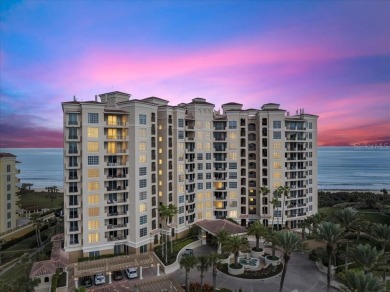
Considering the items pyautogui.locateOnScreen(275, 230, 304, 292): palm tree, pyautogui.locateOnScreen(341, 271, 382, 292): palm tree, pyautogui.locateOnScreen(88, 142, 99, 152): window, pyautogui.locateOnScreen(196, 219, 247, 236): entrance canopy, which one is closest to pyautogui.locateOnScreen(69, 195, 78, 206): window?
pyautogui.locateOnScreen(88, 142, 99, 152): window

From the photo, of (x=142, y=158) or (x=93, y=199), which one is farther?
(x=142, y=158)

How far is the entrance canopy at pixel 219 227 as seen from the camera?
167 feet

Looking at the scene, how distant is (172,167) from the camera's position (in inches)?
2226

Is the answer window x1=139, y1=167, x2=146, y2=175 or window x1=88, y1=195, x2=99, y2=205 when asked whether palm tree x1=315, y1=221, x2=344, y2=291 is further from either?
window x1=88, y1=195, x2=99, y2=205

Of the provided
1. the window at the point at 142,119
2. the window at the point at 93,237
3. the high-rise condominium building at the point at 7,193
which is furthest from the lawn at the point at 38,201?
the window at the point at 142,119

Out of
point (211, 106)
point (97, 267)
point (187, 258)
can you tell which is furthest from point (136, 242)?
point (211, 106)

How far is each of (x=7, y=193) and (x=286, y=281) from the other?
6898 centimetres

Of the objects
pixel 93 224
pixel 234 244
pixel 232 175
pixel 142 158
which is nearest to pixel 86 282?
pixel 93 224

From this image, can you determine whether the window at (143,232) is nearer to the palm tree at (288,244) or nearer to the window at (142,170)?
the window at (142,170)

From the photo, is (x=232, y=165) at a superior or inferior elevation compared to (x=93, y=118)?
inferior

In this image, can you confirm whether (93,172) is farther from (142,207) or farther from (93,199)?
(142,207)

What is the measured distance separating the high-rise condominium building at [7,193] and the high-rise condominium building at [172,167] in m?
33.0

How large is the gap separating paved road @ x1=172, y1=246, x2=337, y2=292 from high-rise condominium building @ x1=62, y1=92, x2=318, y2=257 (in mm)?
13356

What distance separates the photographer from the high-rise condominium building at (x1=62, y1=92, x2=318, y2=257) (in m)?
45.8
